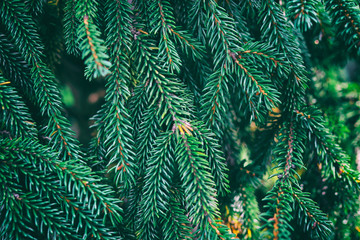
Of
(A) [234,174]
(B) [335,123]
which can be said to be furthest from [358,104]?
(A) [234,174]

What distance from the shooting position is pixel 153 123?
0.67m

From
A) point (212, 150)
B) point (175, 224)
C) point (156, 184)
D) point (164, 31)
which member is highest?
point (164, 31)

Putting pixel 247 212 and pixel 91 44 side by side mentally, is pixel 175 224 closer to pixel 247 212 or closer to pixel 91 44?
pixel 247 212

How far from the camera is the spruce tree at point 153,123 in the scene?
58 centimetres

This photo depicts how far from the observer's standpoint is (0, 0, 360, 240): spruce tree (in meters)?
0.58

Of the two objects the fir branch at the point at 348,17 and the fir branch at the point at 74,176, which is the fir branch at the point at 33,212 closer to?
the fir branch at the point at 74,176

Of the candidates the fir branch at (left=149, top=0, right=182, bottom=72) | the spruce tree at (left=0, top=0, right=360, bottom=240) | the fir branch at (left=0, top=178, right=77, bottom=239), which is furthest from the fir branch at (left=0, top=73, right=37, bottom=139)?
the fir branch at (left=149, top=0, right=182, bottom=72)

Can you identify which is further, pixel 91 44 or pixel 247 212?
pixel 247 212

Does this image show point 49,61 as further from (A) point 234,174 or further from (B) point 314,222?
(B) point 314,222

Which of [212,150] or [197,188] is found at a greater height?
[212,150]

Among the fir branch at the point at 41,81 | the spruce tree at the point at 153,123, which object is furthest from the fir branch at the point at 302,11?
the fir branch at the point at 41,81

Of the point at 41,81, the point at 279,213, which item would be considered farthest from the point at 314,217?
the point at 41,81

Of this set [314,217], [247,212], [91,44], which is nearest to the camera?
[91,44]

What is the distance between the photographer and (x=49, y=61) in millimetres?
858
